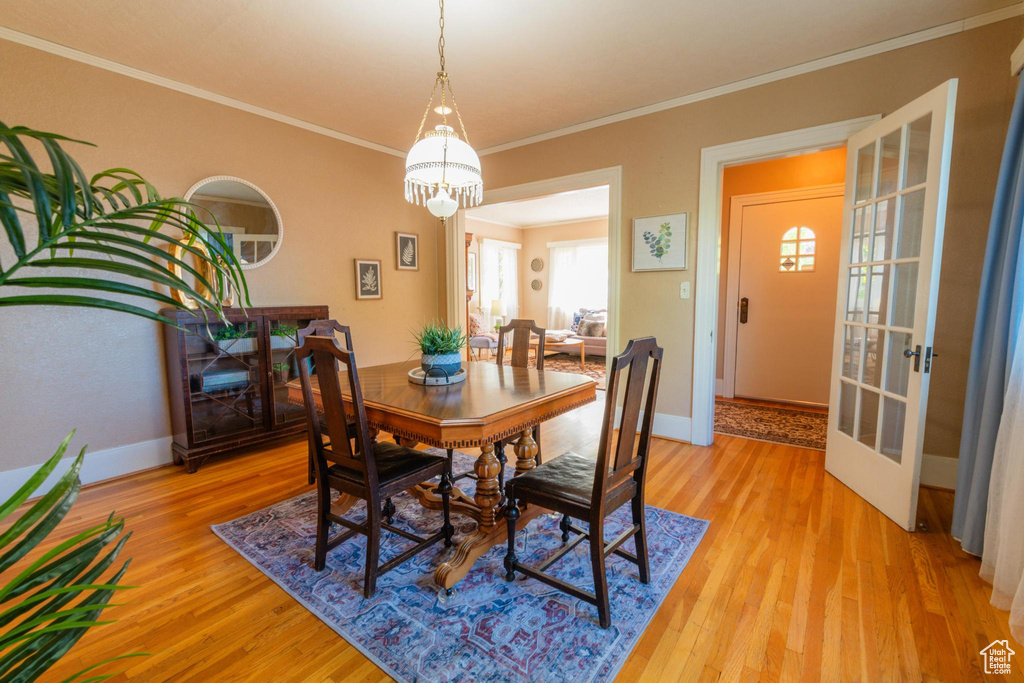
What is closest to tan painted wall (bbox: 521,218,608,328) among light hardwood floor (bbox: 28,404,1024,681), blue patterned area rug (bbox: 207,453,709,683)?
light hardwood floor (bbox: 28,404,1024,681)

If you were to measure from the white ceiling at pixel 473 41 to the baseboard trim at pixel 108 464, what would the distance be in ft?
7.53

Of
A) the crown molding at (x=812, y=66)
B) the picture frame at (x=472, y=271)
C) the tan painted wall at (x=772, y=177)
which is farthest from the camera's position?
the picture frame at (x=472, y=271)

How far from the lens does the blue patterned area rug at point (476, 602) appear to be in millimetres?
1485

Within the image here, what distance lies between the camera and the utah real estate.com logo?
1.43 meters

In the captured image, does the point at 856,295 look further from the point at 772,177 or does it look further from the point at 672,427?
the point at 772,177

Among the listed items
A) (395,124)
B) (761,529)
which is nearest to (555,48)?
(395,124)

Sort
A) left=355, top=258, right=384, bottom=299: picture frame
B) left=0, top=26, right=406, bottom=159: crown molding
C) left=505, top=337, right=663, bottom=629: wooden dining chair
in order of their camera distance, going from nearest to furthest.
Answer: left=505, top=337, right=663, bottom=629: wooden dining chair < left=0, top=26, right=406, bottom=159: crown molding < left=355, top=258, right=384, bottom=299: picture frame

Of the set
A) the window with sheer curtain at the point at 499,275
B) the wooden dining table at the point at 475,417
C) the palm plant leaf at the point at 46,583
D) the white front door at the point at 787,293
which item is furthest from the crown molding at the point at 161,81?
the window with sheer curtain at the point at 499,275

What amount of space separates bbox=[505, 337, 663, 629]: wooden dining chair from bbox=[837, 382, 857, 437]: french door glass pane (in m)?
1.69

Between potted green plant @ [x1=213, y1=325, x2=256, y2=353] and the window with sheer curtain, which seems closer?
potted green plant @ [x1=213, y1=325, x2=256, y2=353]

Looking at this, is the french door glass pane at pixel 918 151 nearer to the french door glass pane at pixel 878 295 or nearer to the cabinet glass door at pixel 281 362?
the french door glass pane at pixel 878 295

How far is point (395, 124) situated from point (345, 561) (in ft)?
10.2

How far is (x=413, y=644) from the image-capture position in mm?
1557

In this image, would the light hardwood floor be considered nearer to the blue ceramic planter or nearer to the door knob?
the door knob
